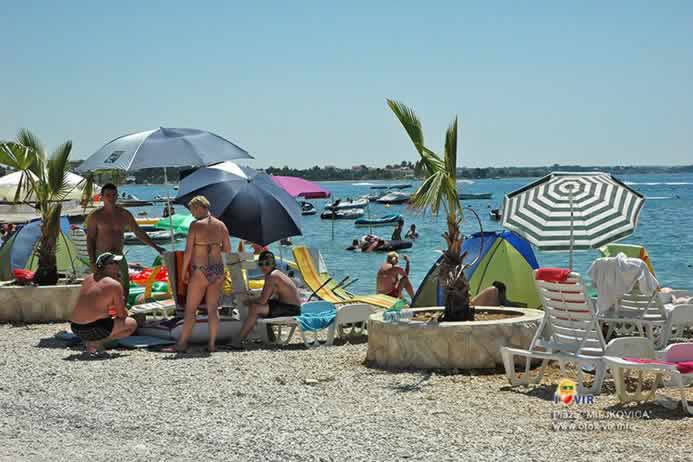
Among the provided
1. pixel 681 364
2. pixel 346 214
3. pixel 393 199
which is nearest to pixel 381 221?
pixel 346 214

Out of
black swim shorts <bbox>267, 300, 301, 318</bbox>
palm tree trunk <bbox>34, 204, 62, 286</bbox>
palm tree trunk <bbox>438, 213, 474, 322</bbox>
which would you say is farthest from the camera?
palm tree trunk <bbox>34, 204, 62, 286</bbox>

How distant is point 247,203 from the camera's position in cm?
1152

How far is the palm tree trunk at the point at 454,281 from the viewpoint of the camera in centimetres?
827

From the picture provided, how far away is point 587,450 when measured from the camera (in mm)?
5477

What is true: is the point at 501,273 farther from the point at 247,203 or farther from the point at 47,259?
the point at 47,259

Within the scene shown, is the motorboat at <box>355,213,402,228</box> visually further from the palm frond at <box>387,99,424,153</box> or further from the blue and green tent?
the palm frond at <box>387,99,424,153</box>

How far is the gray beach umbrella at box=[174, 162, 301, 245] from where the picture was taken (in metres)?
11.4

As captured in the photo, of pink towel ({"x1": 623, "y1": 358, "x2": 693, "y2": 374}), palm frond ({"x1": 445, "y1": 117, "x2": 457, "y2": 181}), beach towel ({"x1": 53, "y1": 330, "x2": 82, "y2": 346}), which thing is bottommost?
beach towel ({"x1": 53, "y1": 330, "x2": 82, "y2": 346})

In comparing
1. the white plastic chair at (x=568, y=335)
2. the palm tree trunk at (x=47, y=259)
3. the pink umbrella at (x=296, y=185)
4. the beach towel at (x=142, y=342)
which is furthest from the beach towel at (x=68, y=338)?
the pink umbrella at (x=296, y=185)

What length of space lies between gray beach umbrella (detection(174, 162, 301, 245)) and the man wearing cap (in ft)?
7.15

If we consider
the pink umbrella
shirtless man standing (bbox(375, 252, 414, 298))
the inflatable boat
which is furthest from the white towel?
the inflatable boat

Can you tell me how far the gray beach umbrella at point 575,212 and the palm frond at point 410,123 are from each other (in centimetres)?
250

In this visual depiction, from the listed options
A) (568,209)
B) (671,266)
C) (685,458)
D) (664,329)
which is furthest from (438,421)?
(671,266)

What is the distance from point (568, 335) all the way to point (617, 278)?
66.7 inches
